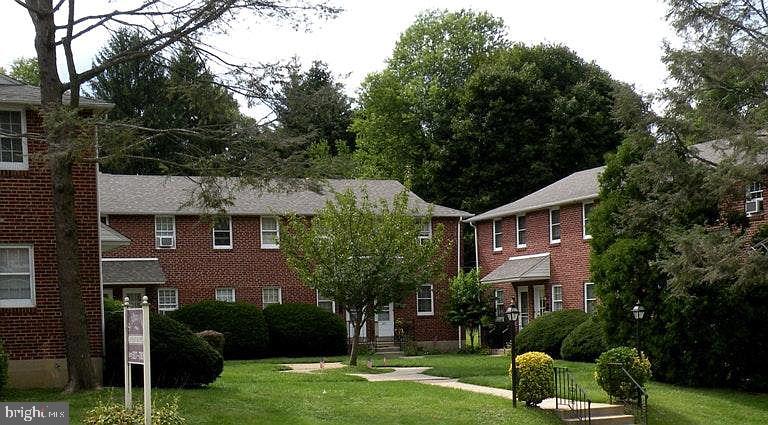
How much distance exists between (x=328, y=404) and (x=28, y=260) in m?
7.05

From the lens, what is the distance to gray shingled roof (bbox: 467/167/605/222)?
36.1 metres

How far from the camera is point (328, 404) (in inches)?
794

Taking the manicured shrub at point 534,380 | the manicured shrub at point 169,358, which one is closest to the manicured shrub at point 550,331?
the manicured shrub at point 534,380

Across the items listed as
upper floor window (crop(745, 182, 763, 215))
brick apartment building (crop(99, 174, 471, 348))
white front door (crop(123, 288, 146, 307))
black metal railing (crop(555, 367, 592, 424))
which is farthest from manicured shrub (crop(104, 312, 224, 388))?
upper floor window (crop(745, 182, 763, 215))

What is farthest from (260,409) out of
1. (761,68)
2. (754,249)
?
(761,68)

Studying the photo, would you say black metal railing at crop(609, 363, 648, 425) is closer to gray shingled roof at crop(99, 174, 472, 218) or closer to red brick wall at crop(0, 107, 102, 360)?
red brick wall at crop(0, 107, 102, 360)

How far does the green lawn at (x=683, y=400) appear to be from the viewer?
2077cm

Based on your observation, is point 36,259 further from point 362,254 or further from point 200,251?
point 200,251

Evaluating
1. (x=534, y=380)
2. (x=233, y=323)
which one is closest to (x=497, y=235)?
(x=233, y=323)

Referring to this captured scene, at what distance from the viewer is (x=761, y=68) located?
21969mm

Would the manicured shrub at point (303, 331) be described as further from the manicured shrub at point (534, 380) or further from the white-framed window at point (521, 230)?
the manicured shrub at point (534, 380)

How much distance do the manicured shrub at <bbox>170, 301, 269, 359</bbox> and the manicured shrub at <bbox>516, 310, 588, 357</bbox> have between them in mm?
9317

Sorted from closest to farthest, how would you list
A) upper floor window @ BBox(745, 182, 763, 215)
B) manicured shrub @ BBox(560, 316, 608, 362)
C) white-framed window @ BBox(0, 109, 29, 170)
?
white-framed window @ BBox(0, 109, 29, 170), upper floor window @ BBox(745, 182, 763, 215), manicured shrub @ BBox(560, 316, 608, 362)

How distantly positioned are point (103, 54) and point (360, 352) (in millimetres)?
28193
